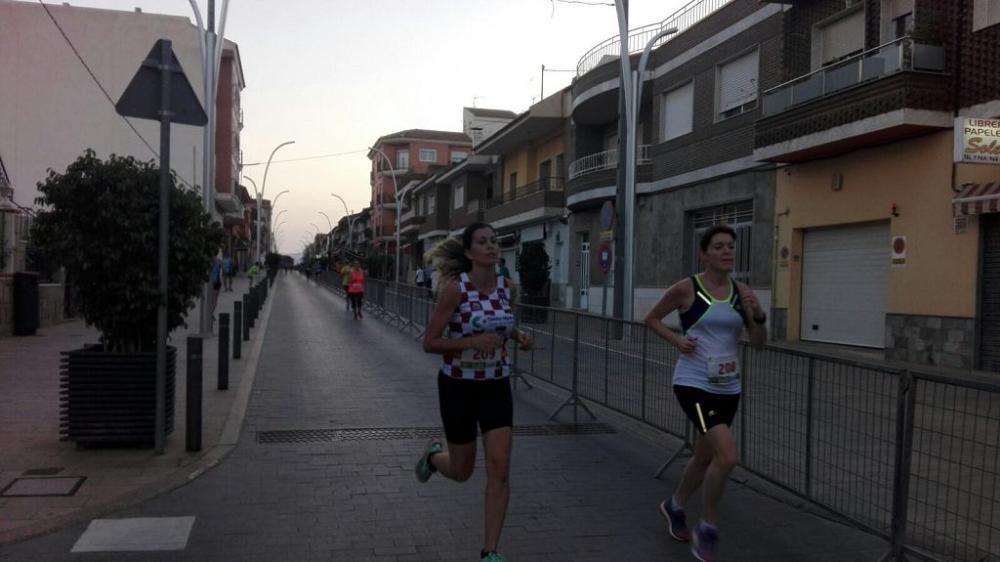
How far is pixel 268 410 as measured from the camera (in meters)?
8.99

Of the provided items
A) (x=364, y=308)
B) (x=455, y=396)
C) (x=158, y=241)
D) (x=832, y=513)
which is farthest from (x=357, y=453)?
(x=364, y=308)

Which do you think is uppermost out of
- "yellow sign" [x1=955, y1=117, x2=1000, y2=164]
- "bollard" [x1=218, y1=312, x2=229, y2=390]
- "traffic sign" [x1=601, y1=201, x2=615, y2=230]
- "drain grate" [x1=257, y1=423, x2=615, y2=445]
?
"yellow sign" [x1=955, y1=117, x2=1000, y2=164]

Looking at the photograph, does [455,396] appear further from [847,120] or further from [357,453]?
[847,120]

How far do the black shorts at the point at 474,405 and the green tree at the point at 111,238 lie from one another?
341 centimetres

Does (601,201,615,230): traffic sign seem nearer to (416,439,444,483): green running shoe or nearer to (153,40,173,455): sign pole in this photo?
(153,40,173,455): sign pole

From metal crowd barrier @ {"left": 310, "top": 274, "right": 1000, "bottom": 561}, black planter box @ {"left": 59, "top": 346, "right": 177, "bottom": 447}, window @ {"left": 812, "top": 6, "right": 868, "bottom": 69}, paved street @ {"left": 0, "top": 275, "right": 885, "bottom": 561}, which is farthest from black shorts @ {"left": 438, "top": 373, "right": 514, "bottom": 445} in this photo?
window @ {"left": 812, "top": 6, "right": 868, "bottom": 69}

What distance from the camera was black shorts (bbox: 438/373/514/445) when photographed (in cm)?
418

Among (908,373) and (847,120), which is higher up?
(847,120)

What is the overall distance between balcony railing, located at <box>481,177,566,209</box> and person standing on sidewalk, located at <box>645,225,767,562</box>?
28.2 m

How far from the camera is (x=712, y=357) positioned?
177 inches

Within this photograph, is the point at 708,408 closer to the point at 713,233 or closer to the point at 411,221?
the point at 713,233

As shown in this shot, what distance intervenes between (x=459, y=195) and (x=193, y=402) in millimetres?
42811

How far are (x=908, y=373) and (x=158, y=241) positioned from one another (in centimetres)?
533

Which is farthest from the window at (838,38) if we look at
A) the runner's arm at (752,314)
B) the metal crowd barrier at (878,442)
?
the runner's arm at (752,314)
